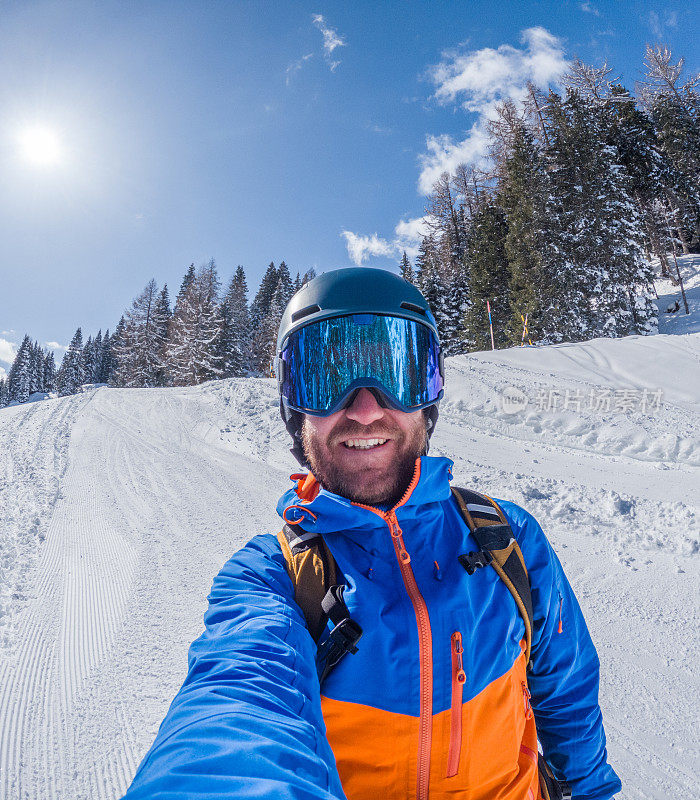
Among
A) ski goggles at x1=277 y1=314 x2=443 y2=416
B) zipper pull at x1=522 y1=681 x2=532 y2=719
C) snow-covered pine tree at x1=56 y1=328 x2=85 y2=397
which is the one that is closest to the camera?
zipper pull at x1=522 y1=681 x2=532 y2=719

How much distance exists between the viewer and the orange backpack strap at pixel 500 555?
1.39 metres

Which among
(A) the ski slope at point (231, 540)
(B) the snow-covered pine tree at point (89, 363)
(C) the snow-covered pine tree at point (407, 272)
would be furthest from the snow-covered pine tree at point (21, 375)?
(A) the ski slope at point (231, 540)

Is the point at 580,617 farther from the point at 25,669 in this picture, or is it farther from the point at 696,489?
the point at 696,489

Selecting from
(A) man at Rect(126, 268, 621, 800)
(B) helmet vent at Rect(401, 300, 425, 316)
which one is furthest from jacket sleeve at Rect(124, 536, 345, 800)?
(B) helmet vent at Rect(401, 300, 425, 316)

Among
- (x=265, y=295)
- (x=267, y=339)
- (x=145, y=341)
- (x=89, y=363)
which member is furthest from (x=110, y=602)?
(x=89, y=363)

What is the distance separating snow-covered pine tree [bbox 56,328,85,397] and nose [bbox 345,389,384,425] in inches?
2544

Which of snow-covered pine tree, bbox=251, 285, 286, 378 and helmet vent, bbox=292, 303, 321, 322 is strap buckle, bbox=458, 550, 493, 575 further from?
snow-covered pine tree, bbox=251, 285, 286, 378

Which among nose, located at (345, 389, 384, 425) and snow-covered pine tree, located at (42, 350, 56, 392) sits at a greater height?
snow-covered pine tree, located at (42, 350, 56, 392)

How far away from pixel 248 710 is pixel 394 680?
466 millimetres

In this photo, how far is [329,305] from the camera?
2088 mm

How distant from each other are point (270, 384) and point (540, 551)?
12.5m

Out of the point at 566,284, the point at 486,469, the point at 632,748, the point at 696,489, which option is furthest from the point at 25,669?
the point at 566,284

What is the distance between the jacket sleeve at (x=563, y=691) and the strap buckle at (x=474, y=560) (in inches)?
11.5

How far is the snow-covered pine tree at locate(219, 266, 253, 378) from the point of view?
34.9 meters
